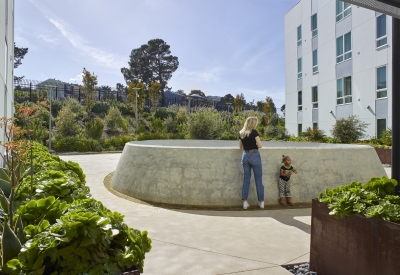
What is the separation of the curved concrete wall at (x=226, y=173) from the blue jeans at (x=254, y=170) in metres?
0.29

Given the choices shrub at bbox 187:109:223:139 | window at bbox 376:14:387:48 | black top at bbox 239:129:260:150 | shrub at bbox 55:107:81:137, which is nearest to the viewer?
black top at bbox 239:129:260:150

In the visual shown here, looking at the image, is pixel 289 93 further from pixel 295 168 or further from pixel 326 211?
pixel 326 211

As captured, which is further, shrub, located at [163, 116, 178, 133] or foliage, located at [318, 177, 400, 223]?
shrub, located at [163, 116, 178, 133]

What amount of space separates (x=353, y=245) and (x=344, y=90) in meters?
22.1

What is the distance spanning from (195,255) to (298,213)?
3033mm

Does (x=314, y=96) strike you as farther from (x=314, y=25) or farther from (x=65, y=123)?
(x=65, y=123)

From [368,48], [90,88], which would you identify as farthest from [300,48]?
[90,88]

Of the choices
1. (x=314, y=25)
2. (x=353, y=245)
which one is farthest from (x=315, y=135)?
(x=353, y=245)

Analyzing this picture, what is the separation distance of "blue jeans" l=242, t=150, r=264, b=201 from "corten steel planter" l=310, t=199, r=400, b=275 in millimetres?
2941

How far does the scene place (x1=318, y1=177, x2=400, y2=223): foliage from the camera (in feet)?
9.43

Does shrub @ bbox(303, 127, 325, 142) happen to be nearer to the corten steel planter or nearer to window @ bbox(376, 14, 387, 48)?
window @ bbox(376, 14, 387, 48)

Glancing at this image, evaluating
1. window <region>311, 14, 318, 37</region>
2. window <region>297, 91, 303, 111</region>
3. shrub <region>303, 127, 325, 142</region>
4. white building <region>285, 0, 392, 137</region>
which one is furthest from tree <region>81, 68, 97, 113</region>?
shrub <region>303, 127, 325, 142</region>

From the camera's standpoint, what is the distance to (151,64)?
64562mm

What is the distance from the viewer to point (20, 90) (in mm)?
44375
